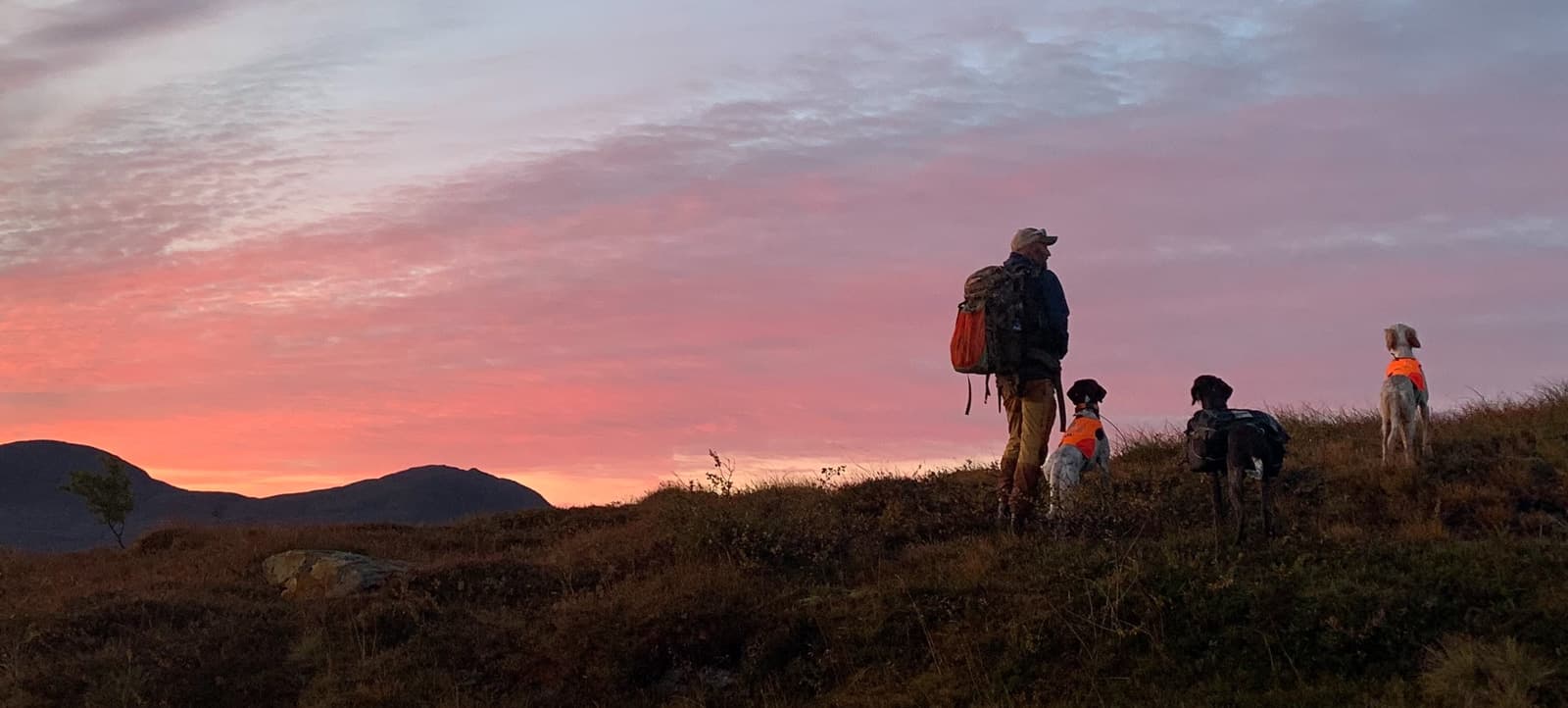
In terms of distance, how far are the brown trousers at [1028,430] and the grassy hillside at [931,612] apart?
48 centimetres

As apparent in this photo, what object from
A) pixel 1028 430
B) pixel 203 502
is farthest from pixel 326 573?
pixel 203 502

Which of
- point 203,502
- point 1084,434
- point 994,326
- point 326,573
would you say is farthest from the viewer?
point 203,502

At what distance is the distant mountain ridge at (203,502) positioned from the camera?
75.0ft

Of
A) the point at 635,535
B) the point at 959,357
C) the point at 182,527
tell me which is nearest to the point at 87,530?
the point at 182,527

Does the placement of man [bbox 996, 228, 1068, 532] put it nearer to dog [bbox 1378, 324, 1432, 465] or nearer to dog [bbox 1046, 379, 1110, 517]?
dog [bbox 1046, 379, 1110, 517]

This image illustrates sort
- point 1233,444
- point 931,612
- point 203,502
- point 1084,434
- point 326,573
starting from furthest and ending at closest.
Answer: point 203,502, point 326,573, point 1084,434, point 1233,444, point 931,612

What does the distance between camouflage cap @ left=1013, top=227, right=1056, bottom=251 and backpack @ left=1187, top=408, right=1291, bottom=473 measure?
215 centimetres

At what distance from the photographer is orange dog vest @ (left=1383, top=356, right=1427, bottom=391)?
12656 millimetres

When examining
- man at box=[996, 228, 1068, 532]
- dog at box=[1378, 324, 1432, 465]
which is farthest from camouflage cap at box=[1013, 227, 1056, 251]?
dog at box=[1378, 324, 1432, 465]

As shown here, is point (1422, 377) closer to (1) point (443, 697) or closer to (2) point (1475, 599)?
(2) point (1475, 599)

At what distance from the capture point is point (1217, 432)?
32.3 feet

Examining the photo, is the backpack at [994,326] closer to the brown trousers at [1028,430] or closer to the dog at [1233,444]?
the brown trousers at [1028,430]

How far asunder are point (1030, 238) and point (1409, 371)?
4.56m

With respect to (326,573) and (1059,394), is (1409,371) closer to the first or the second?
(1059,394)
